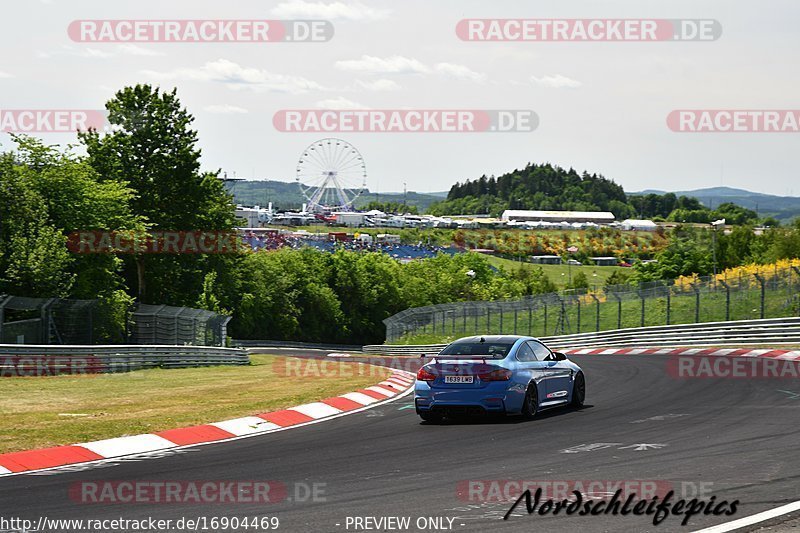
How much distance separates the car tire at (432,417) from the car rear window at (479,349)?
3.10ft

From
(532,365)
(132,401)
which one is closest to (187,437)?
(532,365)

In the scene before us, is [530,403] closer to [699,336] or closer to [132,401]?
[132,401]

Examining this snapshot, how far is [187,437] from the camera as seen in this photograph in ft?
42.5

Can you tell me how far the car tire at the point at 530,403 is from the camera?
14.8 meters

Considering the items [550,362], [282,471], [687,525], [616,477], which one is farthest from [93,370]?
[687,525]

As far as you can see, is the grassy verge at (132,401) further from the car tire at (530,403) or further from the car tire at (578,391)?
the car tire at (578,391)

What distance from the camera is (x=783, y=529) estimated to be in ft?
23.5

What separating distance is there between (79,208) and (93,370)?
19535 millimetres

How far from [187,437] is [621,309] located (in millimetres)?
40029

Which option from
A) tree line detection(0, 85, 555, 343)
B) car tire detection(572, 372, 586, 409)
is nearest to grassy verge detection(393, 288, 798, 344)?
tree line detection(0, 85, 555, 343)

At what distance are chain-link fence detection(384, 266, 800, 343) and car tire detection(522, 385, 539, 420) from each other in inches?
883

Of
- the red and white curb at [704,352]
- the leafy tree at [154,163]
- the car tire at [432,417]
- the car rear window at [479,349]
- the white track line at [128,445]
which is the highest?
the leafy tree at [154,163]

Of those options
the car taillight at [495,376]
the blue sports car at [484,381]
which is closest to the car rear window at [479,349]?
the blue sports car at [484,381]

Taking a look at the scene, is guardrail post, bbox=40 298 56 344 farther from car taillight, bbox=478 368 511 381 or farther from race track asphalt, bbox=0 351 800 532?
car taillight, bbox=478 368 511 381
